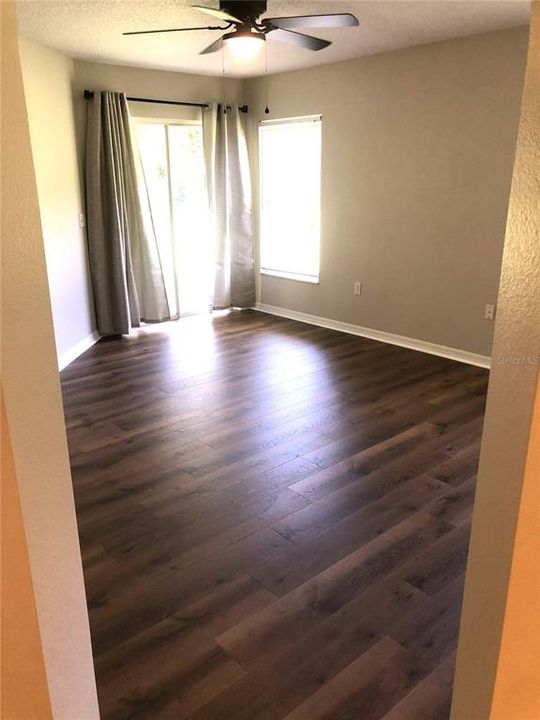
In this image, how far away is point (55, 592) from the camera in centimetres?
108

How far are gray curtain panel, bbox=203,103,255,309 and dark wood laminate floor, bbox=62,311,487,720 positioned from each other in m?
2.07

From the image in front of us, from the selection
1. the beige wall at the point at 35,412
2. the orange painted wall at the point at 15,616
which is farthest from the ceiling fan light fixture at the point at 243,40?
the orange painted wall at the point at 15,616

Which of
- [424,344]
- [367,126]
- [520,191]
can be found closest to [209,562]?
[520,191]

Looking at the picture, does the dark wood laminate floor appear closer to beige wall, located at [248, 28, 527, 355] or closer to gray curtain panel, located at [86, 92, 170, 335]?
beige wall, located at [248, 28, 527, 355]

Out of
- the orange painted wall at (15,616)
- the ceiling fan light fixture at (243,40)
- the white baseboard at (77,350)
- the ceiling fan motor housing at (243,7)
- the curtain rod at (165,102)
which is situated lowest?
the white baseboard at (77,350)

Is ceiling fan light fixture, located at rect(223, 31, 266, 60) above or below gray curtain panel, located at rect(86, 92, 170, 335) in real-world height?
above

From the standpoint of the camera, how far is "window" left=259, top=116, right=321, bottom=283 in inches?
226

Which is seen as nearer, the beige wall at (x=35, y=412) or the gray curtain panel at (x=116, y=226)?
the beige wall at (x=35, y=412)

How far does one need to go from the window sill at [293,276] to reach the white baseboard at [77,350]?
2.02 meters

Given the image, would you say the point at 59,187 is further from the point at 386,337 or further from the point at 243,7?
the point at 386,337

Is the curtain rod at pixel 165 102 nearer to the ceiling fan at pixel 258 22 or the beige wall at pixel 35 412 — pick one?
the ceiling fan at pixel 258 22

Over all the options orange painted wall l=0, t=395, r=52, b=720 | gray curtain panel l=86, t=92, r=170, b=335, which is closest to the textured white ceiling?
gray curtain panel l=86, t=92, r=170, b=335

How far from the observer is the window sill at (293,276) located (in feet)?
19.6

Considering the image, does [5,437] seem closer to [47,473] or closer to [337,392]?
[47,473]
